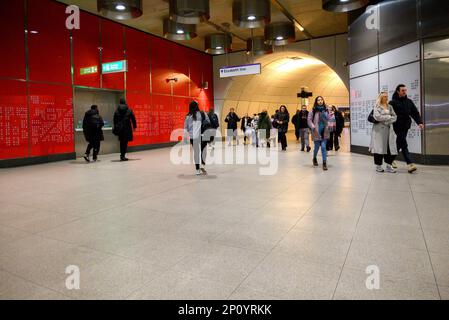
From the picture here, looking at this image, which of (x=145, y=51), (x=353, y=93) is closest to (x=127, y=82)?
(x=145, y=51)

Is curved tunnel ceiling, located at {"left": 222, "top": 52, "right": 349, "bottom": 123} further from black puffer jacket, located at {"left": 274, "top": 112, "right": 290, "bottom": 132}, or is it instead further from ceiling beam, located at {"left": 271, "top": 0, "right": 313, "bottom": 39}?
black puffer jacket, located at {"left": 274, "top": 112, "right": 290, "bottom": 132}

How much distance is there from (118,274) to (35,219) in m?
2.07

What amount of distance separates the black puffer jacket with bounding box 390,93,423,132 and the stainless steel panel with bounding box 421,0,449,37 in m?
1.98

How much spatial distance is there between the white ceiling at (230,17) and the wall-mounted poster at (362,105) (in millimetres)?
3381

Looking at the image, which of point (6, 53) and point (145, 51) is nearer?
point (6, 53)

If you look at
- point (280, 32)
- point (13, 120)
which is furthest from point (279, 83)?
point (13, 120)

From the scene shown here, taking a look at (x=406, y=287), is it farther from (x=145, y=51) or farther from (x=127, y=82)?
(x=145, y=51)

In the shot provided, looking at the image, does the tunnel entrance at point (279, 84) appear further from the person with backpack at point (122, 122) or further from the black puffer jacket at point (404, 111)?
the person with backpack at point (122, 122)

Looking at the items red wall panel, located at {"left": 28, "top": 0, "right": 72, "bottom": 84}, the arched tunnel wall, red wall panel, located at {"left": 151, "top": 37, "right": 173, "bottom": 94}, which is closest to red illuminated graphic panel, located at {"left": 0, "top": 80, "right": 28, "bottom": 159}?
red wall panel, located at {"left": 28, "top": 0, "right": 72, "bottom": 84}

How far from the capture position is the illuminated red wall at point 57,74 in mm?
9062

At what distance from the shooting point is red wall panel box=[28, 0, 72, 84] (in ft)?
31.3

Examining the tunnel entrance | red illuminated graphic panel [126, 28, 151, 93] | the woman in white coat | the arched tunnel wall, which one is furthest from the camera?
the tunnel entrance
